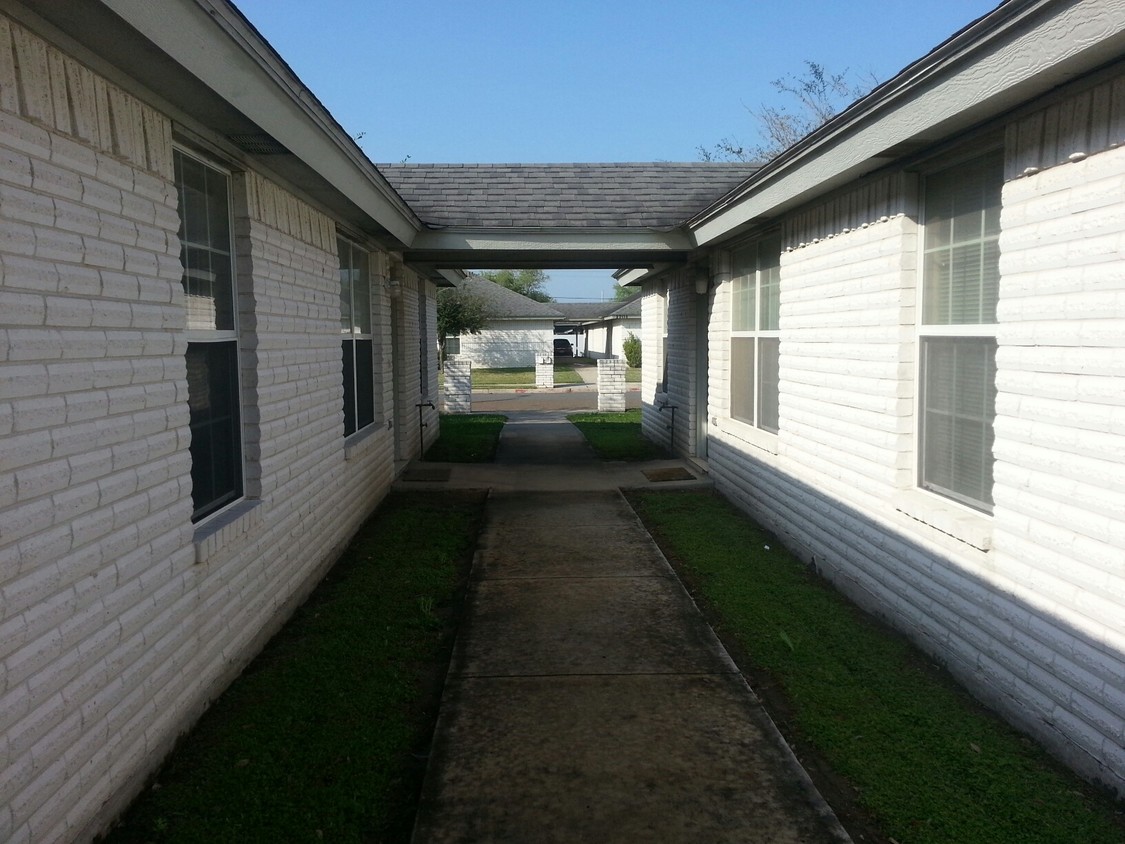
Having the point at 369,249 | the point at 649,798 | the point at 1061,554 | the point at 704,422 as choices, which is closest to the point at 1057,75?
the point at 1061,554

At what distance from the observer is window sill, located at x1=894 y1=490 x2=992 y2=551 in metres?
4.26

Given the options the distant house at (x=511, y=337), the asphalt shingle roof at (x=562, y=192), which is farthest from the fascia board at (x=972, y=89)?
the distant house at (x=511, y=337)

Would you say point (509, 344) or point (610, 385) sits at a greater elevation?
point (509, 344)

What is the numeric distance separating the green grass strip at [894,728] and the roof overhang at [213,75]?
3.83 meters

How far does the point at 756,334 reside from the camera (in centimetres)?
860

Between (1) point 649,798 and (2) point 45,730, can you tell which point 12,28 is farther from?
(1) point 649,798

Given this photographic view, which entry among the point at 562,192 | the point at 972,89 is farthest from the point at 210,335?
the point at 562,192

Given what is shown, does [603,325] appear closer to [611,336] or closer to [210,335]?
[611,336]

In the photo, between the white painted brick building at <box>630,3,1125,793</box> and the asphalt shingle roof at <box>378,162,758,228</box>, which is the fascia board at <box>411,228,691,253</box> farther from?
the white painted brick building at <box>630,3,1125,793</box>

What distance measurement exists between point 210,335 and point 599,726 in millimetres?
2791

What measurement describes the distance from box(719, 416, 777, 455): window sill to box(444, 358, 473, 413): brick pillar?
42.7ft

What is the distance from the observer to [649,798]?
3.41 metres

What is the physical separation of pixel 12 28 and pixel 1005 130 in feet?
13.4

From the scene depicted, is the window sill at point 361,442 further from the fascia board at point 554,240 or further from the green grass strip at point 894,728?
the green grass strip at point 894,728
